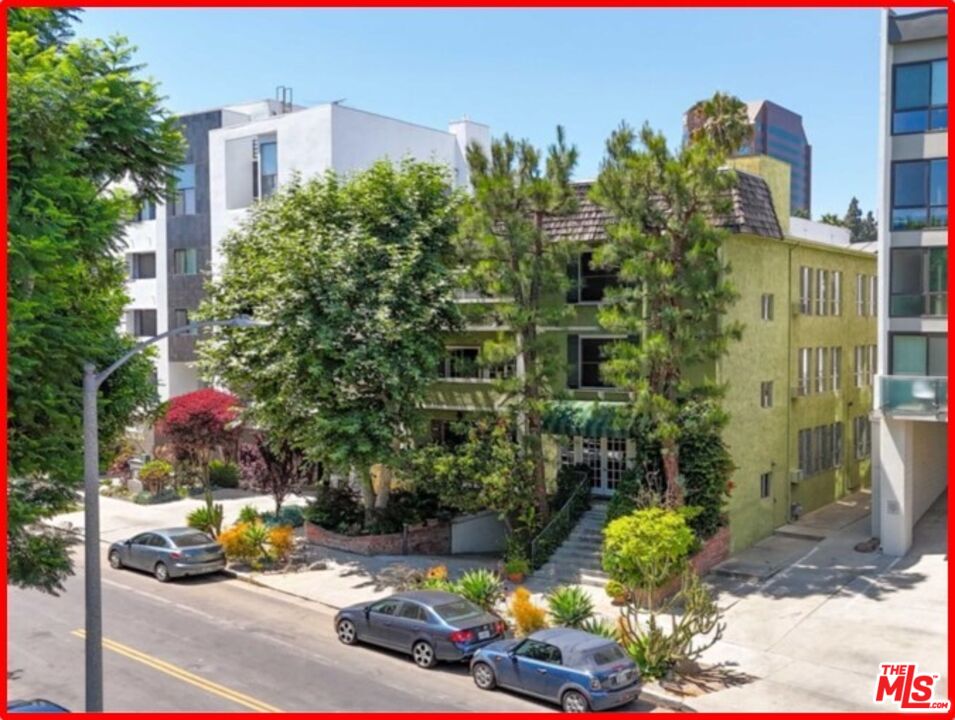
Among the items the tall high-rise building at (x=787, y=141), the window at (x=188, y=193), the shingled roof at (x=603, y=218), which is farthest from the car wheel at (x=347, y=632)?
the tall high-rise building at (x=787, y=141)

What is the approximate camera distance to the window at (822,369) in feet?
113

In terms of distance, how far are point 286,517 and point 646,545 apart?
1505 centimetres

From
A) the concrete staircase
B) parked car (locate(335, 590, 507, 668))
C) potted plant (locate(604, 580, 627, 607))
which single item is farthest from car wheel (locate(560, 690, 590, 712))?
the concrete staircase

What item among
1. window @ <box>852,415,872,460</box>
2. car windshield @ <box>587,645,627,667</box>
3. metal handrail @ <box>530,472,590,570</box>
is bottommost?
car windshield @ <box>587,645,627,667</box>

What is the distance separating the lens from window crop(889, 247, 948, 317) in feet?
90.3

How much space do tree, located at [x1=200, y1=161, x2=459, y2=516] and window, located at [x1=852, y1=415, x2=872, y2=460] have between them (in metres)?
18.3

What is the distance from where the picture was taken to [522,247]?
26672 millimetres

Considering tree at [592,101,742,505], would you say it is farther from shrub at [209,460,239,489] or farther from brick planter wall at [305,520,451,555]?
shrub at [209,460,239,489]

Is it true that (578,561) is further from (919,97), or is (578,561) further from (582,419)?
(919,97)

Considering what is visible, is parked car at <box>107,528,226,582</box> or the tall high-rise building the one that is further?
the tall high-rise building

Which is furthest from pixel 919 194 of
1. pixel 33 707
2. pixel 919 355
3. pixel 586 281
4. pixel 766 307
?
pixel 33 707

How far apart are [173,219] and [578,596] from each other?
98.5 ft

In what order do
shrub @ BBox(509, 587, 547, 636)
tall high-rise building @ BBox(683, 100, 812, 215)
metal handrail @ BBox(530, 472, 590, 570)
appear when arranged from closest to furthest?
shrub @ BBox(509, 587, 547, 636) < metal handrail @ BBox(530, 472, 590, 570) < tall high-rise building @ BBox(683, 100, 812, 215)

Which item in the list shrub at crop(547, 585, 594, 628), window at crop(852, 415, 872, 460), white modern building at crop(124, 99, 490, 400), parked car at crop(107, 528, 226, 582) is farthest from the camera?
white modern building at crop(124, 99, 490, 400)
